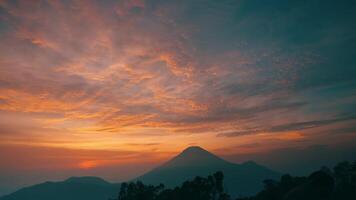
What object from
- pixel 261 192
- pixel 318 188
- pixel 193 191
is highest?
pixel 318 188

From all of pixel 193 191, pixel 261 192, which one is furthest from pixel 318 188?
pixel 193 191

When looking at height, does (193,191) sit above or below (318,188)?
below

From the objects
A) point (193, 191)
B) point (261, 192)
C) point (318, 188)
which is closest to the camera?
point (318, 188)

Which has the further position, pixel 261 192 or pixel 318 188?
pixel 261 192

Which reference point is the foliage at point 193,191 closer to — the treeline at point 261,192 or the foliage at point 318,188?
the treeline at point 261,192

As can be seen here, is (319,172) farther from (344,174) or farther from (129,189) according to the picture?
(129,189)

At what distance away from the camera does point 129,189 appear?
85.0 m

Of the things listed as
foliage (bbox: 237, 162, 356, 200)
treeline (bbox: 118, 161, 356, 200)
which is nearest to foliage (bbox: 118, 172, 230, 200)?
treeline (bbox: 118, 161, 356, 200)

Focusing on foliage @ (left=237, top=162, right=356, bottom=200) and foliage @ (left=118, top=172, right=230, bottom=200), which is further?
foliage @ (left=118, top=172, right=230, bottom=200)

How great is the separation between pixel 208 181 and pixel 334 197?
106 feet

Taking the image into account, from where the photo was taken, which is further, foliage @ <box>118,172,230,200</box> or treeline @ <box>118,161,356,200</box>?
foliage @ <box>118,172,230,200</box>

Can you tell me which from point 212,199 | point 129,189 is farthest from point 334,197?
point 129,189

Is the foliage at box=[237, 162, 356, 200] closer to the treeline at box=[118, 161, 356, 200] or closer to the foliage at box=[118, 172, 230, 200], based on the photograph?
the treeline at box=[118, 161, 356, 200]

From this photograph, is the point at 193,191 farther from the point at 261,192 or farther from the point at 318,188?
the point at 318,188
